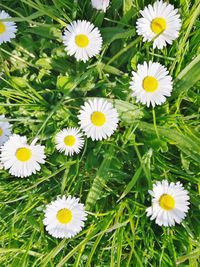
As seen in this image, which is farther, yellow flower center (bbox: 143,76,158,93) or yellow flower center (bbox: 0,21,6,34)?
yellow flower center (bbox: 0,21,6,34)

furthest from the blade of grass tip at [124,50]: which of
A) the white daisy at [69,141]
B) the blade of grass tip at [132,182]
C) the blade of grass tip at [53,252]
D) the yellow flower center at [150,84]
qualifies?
the blade of grass tip at [53,252]

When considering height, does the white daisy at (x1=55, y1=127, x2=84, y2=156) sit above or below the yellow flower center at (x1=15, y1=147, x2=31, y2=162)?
above

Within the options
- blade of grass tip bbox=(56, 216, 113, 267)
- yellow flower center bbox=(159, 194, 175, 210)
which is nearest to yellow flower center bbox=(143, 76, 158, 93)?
yellow flower center bbox=(159, 194, 175, 210)

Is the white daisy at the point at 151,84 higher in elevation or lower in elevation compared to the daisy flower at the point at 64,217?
higher

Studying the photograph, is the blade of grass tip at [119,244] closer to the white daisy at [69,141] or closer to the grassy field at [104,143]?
the grassy field at [104,143]

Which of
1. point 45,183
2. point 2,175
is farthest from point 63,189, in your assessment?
point 2,175

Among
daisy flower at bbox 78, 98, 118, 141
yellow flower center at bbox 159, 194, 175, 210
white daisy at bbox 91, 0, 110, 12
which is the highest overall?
white daisy at bbox 91, 0, 110, 12

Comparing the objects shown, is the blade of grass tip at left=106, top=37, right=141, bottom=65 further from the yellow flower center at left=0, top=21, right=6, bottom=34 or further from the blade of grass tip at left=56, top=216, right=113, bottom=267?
the blade of grass tip at left=56, top=216, right=113, bottom=267

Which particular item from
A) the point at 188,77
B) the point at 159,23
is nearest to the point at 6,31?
the point at 159,23
